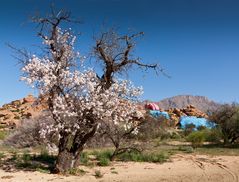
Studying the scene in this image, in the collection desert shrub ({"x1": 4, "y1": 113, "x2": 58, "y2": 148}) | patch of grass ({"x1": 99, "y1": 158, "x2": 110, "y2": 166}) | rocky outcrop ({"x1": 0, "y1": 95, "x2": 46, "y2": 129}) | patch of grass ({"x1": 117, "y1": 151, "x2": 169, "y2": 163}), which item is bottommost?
patch of grass ({"x1": 99, "y1": 158, "x2": 110, "y2": 166})

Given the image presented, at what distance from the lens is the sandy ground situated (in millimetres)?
16375

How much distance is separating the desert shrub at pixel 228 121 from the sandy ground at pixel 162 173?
10354 millimetres

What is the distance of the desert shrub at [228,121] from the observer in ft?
107

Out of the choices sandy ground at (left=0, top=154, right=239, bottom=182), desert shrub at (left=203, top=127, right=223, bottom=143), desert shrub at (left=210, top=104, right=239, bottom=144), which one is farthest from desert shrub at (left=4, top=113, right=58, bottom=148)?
desert shrub at (left=210, top=104, right=239, bottom=144)

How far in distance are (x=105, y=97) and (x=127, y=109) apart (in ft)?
5.88

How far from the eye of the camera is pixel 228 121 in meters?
32.9

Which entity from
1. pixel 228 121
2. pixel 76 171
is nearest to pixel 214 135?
pixel 228 121

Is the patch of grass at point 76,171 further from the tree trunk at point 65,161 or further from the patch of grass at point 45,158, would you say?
the patch of grass at point 45,158

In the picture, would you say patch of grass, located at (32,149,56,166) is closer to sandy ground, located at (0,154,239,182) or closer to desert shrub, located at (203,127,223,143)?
sandy ground, located at (0,154,239,182)

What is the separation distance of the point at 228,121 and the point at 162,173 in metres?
15.9

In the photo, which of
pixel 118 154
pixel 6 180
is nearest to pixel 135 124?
pixel 118 154

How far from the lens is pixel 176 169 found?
1939 centimetres

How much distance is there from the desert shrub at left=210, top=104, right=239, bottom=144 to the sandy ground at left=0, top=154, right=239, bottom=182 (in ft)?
34.0

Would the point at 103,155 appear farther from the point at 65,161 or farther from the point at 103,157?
the point at 65,161
